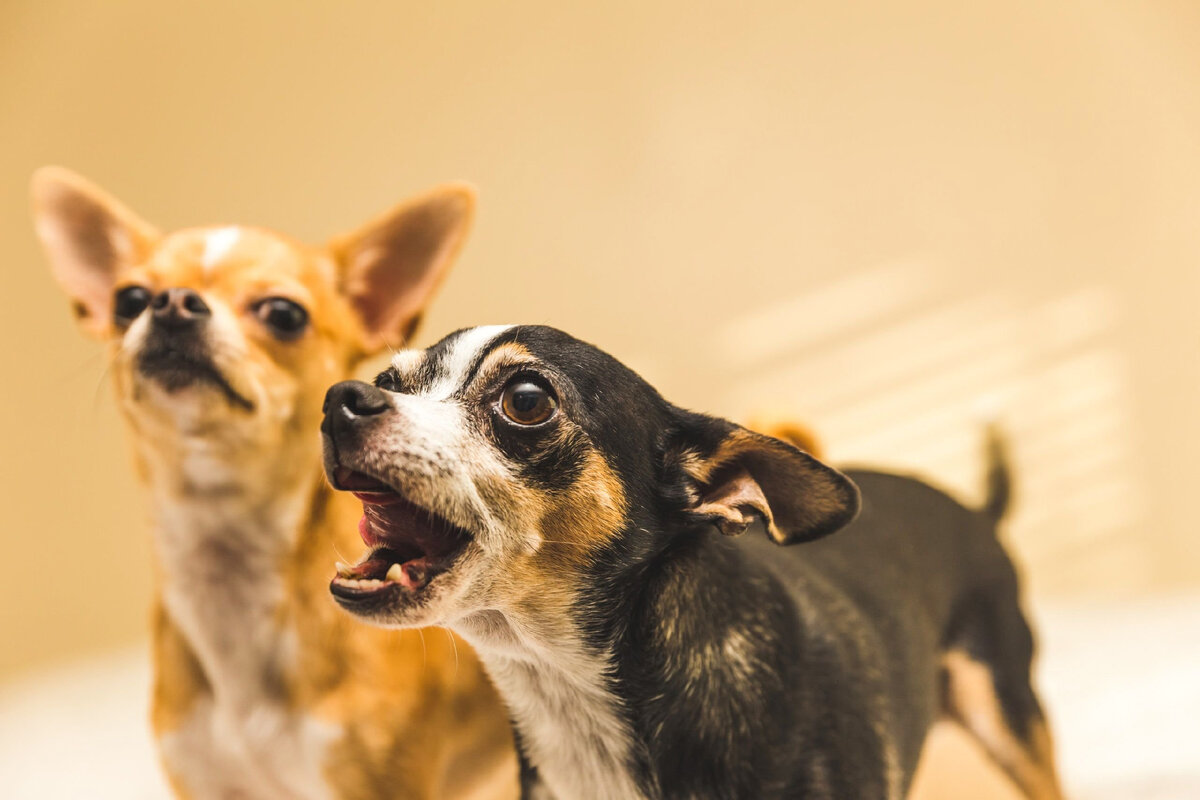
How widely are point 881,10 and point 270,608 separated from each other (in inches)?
91.0

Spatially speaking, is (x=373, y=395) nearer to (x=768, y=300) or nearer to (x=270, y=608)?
(x=270, y=608)

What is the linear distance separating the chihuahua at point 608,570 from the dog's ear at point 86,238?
1.85ft

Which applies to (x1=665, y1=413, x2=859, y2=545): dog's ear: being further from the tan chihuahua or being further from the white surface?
the white surface

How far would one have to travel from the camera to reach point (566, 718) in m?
1.00

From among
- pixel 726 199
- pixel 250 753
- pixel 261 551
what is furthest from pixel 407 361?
pixel 726 199

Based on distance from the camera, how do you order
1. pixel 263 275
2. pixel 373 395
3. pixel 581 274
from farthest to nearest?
pixel 581 274, pixel 263 275, pixel 373 395

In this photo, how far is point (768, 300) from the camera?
2.79 metres

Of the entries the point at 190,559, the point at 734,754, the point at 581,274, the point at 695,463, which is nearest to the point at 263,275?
the point at 190,559

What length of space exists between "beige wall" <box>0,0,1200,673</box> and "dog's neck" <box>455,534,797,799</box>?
1.52 m

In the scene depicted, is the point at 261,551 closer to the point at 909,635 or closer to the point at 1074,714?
the point at 909,635

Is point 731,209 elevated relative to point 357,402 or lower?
elevated

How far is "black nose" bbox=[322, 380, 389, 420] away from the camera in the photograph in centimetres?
84

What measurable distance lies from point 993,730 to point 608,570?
750mm

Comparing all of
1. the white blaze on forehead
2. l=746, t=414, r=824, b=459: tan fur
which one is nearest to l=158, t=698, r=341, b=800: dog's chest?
the white blaze on forehead
